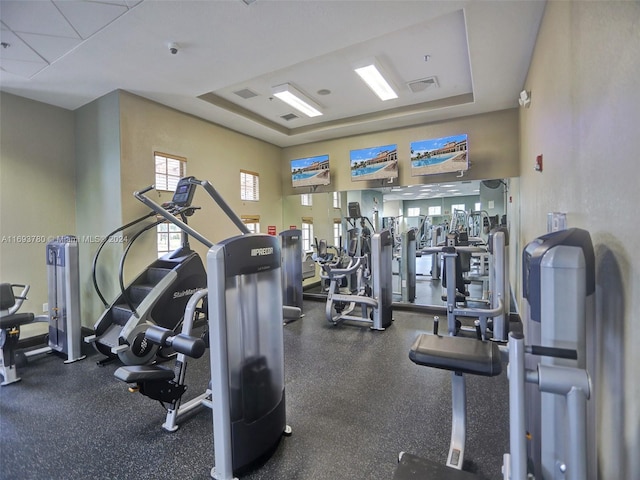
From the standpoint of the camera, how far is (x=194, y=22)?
2.70m

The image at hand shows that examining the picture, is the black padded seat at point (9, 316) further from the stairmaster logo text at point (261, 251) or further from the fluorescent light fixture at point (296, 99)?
the fluorescent light fixture at point (296, 99)

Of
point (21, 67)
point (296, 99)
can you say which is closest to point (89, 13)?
point (21, 67)

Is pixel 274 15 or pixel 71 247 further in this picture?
pixel 71 247

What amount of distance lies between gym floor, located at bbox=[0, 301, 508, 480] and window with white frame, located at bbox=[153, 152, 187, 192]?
Answer: 2417 mm

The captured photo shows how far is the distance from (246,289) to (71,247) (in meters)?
3.02

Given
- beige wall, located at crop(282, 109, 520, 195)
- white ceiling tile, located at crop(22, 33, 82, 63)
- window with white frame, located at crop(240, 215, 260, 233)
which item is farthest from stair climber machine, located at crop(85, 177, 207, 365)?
beige wall, located at crop(282, 109, 520, 195)

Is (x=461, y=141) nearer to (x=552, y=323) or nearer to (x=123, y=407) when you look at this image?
(x=552, y=323)

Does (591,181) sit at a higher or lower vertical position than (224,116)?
lower

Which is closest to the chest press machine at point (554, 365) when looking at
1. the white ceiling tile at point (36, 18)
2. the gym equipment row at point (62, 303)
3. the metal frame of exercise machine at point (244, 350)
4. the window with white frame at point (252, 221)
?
the metal frame of exercise machine at point (244, 350)

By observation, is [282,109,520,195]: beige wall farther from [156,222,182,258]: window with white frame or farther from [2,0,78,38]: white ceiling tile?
[2,0,78,38]: white ceiling tile

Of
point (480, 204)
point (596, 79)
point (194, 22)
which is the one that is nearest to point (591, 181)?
point (596, 79)

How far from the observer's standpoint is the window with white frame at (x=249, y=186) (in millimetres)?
5902

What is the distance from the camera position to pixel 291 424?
7.73ft

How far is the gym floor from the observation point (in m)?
1.94
